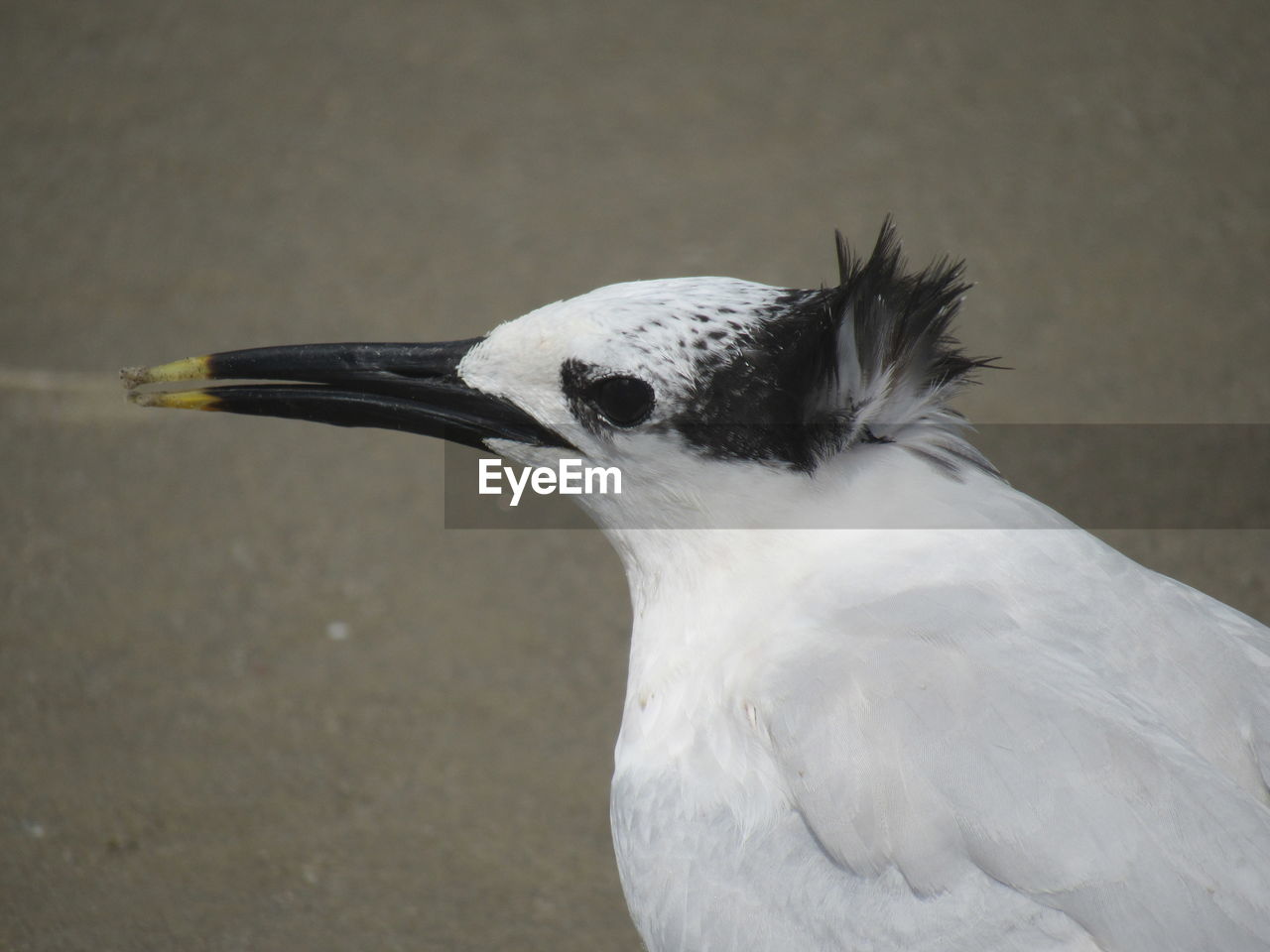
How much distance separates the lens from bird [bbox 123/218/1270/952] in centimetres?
180

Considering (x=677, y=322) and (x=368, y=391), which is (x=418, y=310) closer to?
(x=368, y=391)

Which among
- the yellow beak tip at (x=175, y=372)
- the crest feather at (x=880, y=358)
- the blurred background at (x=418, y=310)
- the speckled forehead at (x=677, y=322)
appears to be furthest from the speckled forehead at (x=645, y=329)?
the blurred background at (x=418, y=310)

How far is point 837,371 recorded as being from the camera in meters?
2.16

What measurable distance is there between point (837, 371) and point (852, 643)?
44 cm

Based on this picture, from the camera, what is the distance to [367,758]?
3529 mm

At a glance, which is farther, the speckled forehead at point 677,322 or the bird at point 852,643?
the speckled forehead at point 677,322

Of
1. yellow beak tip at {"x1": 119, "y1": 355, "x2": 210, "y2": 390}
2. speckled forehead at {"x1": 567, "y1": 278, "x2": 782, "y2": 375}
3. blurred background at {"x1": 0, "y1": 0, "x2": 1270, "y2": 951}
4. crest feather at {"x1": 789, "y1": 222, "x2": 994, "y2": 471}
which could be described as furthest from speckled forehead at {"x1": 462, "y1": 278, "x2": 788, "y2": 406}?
blurred background at {"x1": 0, "y1": 0, "x2": 1270, "y2": 951}

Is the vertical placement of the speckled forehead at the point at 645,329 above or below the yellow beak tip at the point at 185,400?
above

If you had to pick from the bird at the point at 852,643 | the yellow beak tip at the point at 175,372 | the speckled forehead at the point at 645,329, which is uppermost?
the speckled forehead at the point at 645,329

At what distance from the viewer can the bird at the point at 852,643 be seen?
1798 mm

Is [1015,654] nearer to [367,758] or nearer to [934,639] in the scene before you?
[934,639]

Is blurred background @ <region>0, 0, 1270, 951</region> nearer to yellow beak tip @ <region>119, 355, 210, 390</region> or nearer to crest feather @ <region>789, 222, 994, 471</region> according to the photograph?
yellow beak tip @ <region>119, 355, 210, 390</region>

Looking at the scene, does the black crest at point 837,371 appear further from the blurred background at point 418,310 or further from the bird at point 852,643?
the blurred background at point 418,310

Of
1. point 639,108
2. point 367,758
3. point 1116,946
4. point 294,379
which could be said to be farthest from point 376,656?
point 639,108
